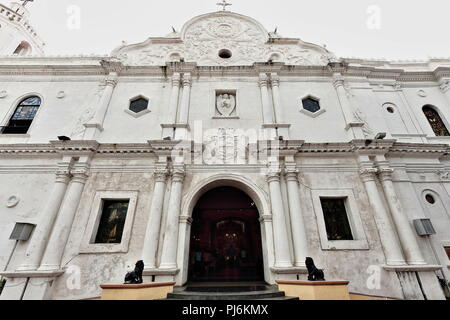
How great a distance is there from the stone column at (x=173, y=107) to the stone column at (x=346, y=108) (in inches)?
316

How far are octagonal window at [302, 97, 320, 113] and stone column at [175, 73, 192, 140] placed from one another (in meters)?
5.90

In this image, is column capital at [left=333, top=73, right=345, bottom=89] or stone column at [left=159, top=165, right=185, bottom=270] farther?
column capital at [left=333, top=73, right=345, bottom=89]

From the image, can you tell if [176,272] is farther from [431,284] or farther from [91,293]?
[431,284]

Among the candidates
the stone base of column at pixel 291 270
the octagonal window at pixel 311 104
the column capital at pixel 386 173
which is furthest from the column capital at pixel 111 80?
the column capital at pixel 386 173

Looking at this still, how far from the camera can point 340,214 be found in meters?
8.23

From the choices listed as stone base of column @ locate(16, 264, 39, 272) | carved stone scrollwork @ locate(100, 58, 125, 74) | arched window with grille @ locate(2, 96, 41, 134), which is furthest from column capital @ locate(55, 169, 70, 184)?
carved stone scrollwork @ locate(100, 58, 125, 74)

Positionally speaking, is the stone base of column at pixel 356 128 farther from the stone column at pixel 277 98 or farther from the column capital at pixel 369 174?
the stone column at pixel 277 98

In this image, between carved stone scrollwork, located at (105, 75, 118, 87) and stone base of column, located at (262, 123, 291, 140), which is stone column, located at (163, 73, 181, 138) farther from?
stone base of column, located at (262, 123, 291, 140)

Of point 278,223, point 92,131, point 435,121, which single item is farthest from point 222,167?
point 435,121

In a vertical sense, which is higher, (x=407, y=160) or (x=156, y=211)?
(x=407, y=160)

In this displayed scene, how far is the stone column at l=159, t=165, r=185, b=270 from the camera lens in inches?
278
